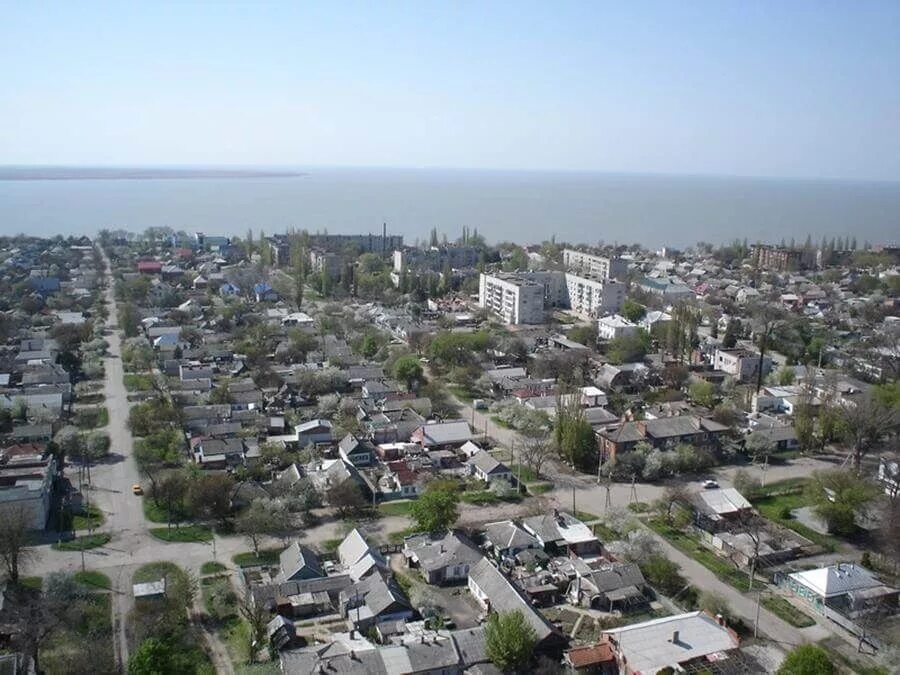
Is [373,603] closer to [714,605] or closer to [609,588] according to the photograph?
[609,588]

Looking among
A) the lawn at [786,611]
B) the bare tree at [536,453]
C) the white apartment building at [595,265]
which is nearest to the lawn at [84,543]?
the bare tree at [536,453]

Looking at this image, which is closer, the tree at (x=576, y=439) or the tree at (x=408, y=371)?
the tree at (x=576, y=439)

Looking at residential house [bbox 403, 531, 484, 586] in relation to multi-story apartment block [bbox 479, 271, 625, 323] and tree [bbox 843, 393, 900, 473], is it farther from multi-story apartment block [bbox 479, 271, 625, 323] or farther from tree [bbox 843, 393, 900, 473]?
multi-story apartment block [bbox 479, 271, 625, 323]

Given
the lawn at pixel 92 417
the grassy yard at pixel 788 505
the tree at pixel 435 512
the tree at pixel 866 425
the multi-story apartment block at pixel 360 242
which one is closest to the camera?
the tree at pixel 435 512

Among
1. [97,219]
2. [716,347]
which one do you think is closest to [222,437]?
[716,347]

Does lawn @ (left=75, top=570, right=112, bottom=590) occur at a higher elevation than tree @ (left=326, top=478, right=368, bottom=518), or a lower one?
lower

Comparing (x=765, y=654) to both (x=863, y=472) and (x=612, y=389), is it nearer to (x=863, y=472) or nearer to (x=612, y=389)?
(x=863, y=472)

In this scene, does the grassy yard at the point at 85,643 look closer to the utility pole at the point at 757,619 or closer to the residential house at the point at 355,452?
the residential house at the point at 355,452

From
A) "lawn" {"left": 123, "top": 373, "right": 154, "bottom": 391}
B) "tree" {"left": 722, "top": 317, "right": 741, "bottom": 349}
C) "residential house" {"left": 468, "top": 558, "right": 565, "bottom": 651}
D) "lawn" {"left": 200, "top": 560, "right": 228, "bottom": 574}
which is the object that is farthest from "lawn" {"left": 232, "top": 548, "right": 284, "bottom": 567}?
"tree" {"left": 722, "top": 317, "right": 741, "bottom": 349}
